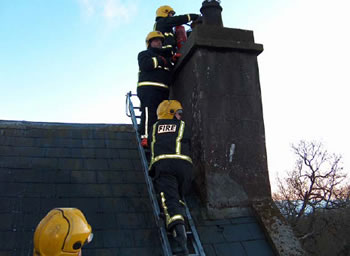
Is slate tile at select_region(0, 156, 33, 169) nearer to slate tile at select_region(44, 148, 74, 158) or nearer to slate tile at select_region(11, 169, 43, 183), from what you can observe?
slate tile at select_region(11, 169, 43, 183)

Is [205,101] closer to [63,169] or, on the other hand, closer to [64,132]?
[63,169]

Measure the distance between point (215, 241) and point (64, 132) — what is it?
9.97ft

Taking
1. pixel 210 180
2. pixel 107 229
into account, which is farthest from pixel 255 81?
pixel 107 229

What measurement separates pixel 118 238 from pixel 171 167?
0.94 metres

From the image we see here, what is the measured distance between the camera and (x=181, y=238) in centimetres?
337

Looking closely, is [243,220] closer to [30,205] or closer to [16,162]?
[30,205]

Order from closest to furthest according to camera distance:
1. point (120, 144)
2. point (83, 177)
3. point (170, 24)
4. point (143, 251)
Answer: point (143, 251), point (83, 177), point (120, 144), point (170, 24)

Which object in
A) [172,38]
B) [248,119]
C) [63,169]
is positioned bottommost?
[63,169]

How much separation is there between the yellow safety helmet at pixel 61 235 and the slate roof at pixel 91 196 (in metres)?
1.44

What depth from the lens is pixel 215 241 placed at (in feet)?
12.1

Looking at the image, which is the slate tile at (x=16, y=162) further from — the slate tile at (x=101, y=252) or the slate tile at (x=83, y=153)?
the slate tile at (x=101, y=252)

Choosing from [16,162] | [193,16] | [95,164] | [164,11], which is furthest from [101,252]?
[164,11]

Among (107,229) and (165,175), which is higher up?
(165,175)

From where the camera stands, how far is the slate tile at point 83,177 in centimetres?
428
